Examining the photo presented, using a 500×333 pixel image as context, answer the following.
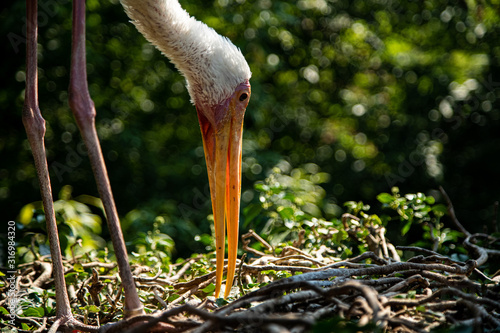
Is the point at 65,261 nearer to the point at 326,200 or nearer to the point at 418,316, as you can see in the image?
the point at 418,316

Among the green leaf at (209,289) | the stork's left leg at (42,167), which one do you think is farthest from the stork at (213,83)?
the stork's left leg at (42,167)

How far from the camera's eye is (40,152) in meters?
2.49

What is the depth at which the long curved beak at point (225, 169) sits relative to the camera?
98.2 inches

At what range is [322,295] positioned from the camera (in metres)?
1.66

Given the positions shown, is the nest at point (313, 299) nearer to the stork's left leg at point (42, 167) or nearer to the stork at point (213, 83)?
the stork's left leg at point (42, 167)

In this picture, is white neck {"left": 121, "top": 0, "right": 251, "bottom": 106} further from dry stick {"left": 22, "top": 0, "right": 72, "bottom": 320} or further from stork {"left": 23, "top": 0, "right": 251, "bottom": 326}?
dry stick {"left": 22, "top": 0, "right": 72, "bottom": 320}

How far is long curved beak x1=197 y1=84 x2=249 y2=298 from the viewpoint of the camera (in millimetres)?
2494

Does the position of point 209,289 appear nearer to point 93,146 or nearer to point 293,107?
point 93,146

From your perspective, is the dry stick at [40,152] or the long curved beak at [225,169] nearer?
the dry stick at [40,152]

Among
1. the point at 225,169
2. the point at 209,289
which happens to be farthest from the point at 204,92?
the point at 209,289

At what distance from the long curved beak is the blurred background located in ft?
6.88

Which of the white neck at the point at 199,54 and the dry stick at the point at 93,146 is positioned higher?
the white neck at the point at 199,54

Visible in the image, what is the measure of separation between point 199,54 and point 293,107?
4.01m

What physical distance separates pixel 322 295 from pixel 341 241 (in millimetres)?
1258
